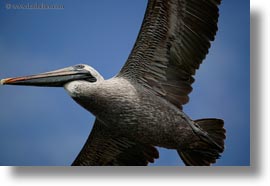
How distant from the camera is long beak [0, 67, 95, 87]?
5199 mm

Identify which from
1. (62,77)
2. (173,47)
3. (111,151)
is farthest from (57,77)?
(173,47)

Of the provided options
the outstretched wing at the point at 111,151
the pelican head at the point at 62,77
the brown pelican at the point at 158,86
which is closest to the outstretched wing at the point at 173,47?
the brown pelican at the point at 158,86

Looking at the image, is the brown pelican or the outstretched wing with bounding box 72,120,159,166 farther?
the outstretched wing with bounding box 72,120,159,166

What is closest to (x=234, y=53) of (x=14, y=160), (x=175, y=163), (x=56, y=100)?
(x=175, y=163)

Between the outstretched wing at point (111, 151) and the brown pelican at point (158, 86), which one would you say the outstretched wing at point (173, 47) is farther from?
the outstretched wing at point (111, 151)

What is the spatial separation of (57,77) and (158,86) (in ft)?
2.58

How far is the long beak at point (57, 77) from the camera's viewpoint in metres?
5.20

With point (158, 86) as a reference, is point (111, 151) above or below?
below

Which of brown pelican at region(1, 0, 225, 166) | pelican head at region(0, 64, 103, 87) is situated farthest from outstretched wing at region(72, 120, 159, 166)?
pelican head at region(0, 64, 103, 87)

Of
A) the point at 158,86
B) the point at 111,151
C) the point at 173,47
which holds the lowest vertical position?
the point at 111,151

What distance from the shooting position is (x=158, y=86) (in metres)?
5.31

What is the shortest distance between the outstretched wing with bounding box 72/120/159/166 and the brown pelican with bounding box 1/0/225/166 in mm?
12

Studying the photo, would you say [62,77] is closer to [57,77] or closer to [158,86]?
[57,77]

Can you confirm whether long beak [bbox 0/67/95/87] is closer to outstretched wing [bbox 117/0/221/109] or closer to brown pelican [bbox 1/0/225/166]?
brown pelican [bbox 1/0/225/166]
